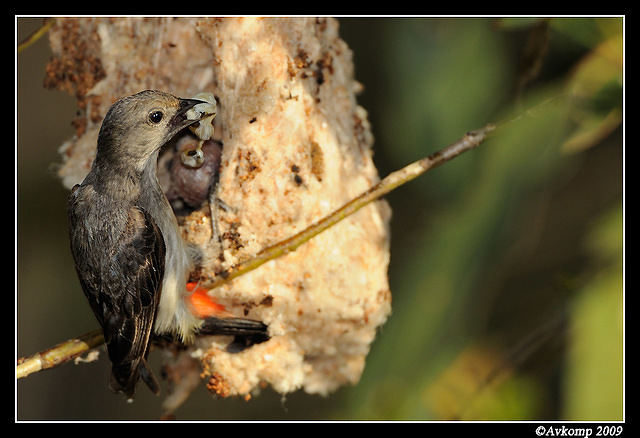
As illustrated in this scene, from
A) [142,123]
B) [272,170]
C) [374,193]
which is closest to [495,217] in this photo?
[374,193]

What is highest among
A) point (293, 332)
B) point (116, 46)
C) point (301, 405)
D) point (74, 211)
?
point (116, 46)

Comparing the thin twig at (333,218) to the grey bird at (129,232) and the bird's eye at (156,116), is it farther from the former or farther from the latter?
the bird's eye at (156,116)

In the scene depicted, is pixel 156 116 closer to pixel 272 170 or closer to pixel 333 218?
pixel 272 170

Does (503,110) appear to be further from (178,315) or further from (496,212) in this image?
(178,315)

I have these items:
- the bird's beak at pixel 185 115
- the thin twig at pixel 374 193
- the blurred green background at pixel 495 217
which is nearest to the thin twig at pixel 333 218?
the thin twig at pixel 374 193

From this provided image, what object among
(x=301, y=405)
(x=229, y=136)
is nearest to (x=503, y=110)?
(x=229, y=136)

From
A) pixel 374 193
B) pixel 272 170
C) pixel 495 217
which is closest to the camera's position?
pixel 495 217
